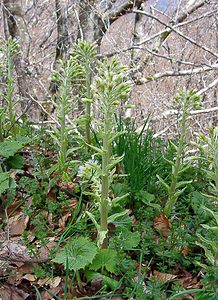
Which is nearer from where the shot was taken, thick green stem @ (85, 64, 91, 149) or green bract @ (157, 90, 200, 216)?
green bract @ (157, 90, 200, 216)

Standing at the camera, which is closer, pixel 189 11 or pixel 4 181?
pixel 4 181

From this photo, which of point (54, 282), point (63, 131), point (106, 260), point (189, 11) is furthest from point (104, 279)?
point (189, 11)

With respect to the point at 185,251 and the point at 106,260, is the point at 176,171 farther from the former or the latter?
the point at 106,260

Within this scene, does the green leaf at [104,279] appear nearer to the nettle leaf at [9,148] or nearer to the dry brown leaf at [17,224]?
the dry brown leaf at [17,224]

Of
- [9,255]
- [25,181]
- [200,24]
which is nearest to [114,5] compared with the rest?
[200,24]

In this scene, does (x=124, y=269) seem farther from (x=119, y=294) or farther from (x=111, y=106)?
(x=111, y=106)

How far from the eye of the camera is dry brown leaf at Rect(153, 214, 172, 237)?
7.03 ft

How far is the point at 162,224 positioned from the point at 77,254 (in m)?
0.59

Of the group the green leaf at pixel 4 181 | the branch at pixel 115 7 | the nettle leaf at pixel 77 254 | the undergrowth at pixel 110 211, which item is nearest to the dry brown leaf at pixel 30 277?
the undergrowth at pixel 110 211

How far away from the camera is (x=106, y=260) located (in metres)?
1.78

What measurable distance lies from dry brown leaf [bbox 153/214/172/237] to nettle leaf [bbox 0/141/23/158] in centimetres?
82

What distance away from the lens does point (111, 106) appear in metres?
1.74

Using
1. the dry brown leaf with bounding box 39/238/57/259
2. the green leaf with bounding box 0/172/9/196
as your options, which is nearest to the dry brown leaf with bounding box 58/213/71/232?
the dry brown leaf with bounding box 39/238/57/259

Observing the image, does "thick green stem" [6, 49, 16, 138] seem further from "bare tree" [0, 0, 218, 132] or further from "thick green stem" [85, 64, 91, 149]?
"bare tree" [0, 0, 218, 132]
